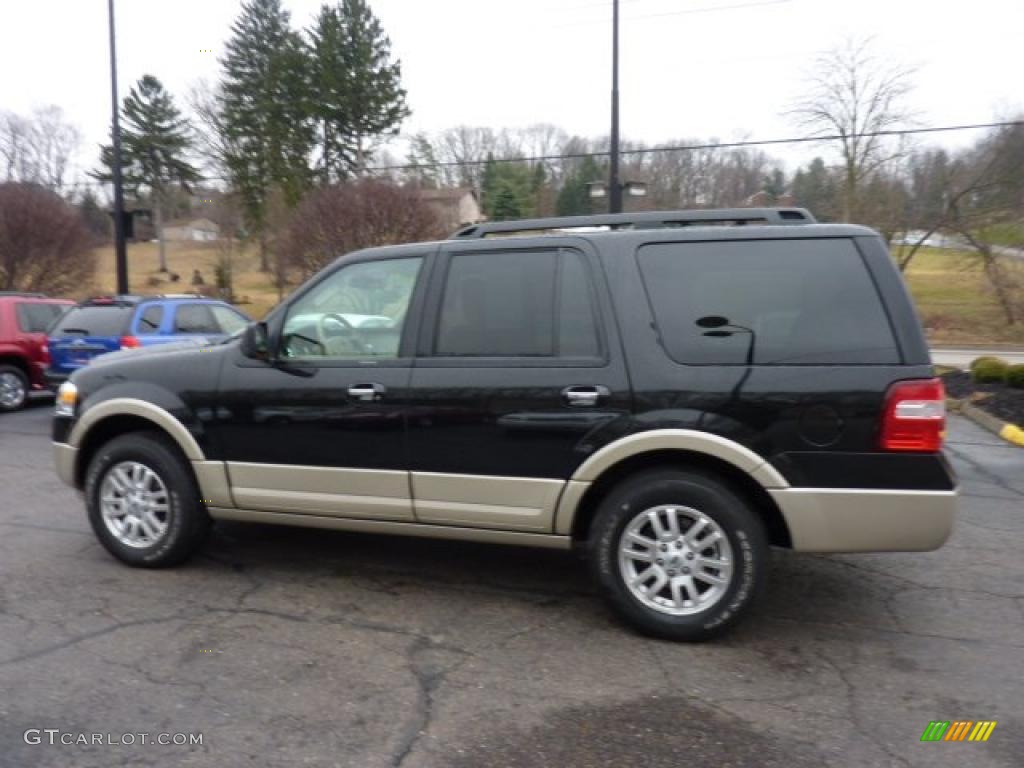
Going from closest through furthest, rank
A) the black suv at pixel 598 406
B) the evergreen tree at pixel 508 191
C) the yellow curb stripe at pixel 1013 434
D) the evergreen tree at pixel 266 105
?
the black suv at pixel 598 406 → the yellow curb stripe at pixel 1013 434 → the evergreen tree at pixel 508 191 → the evergreen tree at pixel 266 105

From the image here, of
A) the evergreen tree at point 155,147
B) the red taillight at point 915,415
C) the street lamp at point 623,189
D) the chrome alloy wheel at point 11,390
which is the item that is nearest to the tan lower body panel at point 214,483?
the red taillight at point 915,415

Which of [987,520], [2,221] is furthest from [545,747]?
[2,221]

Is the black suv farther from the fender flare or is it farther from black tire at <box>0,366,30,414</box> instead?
black tire at <box>0,366,30,414</box>

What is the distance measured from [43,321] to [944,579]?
12227 mm

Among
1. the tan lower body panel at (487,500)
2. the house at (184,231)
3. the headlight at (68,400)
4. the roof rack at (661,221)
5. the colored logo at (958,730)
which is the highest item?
the house at (184,231)

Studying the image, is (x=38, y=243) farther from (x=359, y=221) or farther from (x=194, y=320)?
(x=194, y=320)

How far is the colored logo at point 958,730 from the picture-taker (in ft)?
10.2

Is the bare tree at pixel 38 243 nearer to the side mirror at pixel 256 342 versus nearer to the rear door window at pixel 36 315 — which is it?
the rear door window at pixel 36 315

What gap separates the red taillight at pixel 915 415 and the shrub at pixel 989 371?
10368mm

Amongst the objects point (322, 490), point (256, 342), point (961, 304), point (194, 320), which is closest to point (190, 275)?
point (961, 304)

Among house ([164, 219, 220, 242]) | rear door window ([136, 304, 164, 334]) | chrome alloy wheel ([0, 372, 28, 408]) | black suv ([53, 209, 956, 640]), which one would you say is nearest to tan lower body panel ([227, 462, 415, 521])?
black suv ([53, 209, 956, 640])

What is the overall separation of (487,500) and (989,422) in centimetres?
880

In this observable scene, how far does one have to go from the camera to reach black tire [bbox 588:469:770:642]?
3809mm

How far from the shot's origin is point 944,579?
490 centimetres
